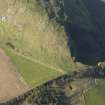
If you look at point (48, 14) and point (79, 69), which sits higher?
point (48, 14)

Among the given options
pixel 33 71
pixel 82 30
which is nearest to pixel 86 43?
pixel 82 30

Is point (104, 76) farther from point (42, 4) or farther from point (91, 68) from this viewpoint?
point (42, 4)

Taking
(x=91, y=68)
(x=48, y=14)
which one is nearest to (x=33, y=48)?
(x=48, y=14)

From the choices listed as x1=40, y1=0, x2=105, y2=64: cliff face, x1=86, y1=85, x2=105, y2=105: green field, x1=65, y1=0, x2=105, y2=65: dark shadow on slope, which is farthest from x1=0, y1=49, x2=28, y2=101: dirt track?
x1=40, y1=0, x2=105, y2=64: cliff face

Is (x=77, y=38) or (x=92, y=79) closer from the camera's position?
(x=92, y=79)

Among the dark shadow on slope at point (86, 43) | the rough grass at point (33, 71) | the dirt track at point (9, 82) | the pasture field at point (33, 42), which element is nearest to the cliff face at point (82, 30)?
the dark shadow on slope at point (86, 43)

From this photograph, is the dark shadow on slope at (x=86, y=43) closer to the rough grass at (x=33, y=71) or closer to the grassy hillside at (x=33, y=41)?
the grassy hillside at (x=33, y=41)

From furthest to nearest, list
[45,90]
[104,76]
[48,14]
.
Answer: [48,14] → [104,76] → [45,90]

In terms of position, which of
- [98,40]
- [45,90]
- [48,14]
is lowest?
[45,90]
